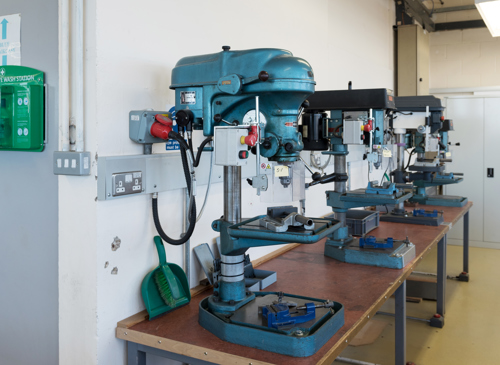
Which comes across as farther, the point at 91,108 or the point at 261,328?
the point at 91,108

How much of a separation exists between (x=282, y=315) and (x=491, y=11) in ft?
10.2

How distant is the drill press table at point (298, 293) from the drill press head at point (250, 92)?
0.54 meters

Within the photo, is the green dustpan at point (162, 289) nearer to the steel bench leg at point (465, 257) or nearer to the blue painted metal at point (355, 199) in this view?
the blue painted metal at point (355, 199)

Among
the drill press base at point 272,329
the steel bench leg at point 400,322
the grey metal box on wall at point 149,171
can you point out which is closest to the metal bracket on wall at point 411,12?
the steel bench leg at point 400,322

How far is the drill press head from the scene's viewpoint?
132 cm

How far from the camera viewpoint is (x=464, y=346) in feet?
9.86

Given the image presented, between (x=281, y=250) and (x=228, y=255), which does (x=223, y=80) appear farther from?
(x=281, y=250)

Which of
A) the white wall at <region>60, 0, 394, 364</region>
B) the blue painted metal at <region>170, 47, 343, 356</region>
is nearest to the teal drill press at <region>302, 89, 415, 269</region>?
the white wall at <region>60, 0, 394, 364</region>

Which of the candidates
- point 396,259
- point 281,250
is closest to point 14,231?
point 281,250

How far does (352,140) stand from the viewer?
220cm

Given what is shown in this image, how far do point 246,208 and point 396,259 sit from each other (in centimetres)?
70

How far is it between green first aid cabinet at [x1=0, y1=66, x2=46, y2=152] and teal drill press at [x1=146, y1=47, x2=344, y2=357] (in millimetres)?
322

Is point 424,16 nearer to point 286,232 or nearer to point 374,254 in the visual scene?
point 374,254

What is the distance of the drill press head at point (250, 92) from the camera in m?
1.32
